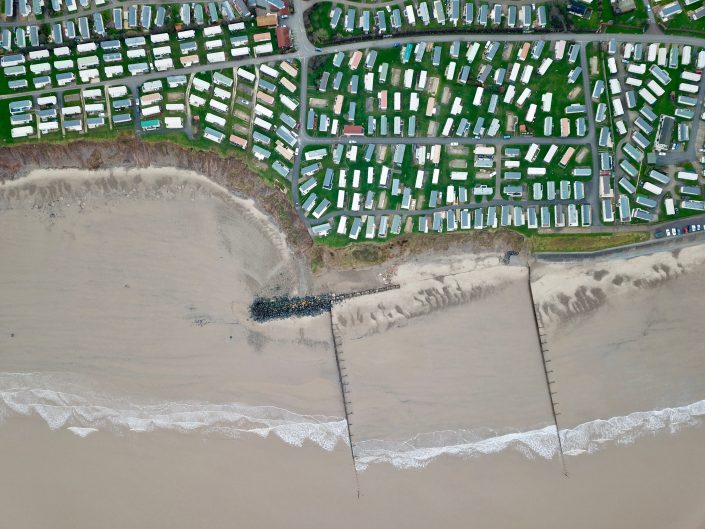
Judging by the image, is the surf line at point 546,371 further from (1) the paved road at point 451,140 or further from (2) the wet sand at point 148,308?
(2) the wet sand at point 148,308

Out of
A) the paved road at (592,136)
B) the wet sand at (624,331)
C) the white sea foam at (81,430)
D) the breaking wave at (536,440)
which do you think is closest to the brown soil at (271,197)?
the wet sand at (624,331)

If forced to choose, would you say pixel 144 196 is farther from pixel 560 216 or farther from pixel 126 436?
pixel 560 216

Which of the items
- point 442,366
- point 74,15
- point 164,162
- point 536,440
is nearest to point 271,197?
point 164,162

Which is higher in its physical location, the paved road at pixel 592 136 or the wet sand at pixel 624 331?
the paved road at pixel 592 136


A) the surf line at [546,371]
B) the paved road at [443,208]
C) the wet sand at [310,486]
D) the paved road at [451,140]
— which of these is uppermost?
the paved road at [451,140]

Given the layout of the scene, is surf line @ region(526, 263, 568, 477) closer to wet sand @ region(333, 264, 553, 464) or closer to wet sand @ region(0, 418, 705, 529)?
wet sand @ region(333, 264, 553, 464)

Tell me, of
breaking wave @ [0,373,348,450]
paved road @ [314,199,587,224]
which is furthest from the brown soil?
breaking wave @ [0,373,348,450]
